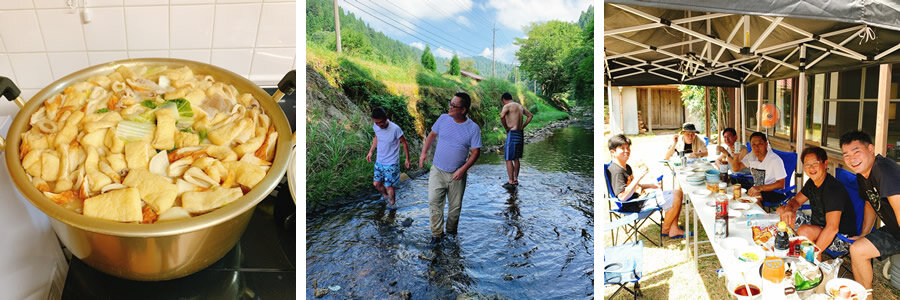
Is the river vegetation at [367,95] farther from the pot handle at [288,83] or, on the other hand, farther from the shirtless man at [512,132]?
the pot handle at [288,83]

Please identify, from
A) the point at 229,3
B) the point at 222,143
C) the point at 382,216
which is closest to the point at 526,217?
the point at 382,216

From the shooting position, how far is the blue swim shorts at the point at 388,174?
2180mm

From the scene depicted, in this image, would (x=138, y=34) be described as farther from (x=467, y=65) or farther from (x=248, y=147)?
(x=467, y=65)

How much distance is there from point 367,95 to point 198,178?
90 centimetres

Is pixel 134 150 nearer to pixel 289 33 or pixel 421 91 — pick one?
pixel 421 91

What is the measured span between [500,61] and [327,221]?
3.52 ft

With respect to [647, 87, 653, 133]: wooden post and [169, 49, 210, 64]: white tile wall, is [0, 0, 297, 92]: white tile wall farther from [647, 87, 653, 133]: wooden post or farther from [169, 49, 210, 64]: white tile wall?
[647, 87, 653, 133]: wooden post

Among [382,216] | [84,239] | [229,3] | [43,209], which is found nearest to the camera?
[43,209]

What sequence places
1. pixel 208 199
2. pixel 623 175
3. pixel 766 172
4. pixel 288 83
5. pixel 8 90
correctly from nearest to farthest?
pixel 208 199, pixel 8 90, pixel 288 83, pixel 623 175, pixel 766 172

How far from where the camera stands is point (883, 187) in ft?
7.34

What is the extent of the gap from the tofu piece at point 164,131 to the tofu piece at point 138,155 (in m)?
0.04

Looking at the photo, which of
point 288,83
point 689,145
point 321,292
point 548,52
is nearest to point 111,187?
point 288,83

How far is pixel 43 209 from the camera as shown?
4.44 feet

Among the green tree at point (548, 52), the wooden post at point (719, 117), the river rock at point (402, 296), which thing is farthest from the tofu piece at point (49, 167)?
the wooden post at point (719, 117)
